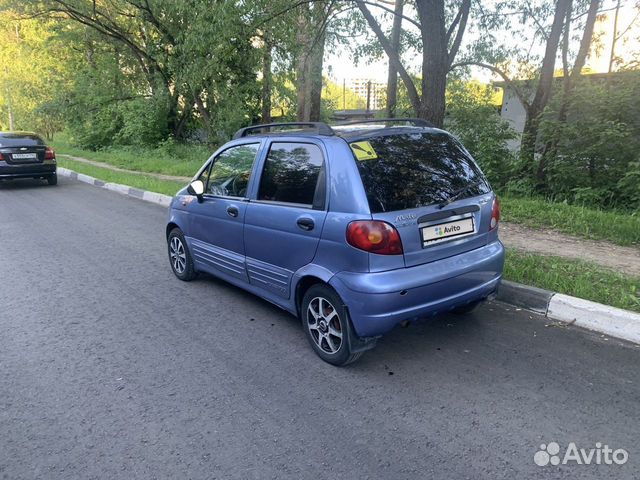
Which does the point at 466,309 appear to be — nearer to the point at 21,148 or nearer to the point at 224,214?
the point at 224,214

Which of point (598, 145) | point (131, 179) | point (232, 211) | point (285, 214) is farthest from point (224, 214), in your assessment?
point (131, 179)

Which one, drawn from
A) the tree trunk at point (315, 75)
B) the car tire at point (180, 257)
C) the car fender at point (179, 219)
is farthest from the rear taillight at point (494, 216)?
the tree trunk at point (315, 75)

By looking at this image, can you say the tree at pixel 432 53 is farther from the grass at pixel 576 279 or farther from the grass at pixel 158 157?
the grass at pixel 158 157

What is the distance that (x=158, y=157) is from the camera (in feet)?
63.5

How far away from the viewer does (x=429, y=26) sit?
805cm

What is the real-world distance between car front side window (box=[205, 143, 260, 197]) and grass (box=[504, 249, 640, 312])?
2.76 m

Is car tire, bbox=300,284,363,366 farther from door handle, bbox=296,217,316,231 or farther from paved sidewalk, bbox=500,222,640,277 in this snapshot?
paved sidewalk, bbox=500,222,640,277

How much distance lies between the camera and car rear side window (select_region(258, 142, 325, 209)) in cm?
366

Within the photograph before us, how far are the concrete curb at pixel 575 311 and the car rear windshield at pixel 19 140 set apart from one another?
13.3 metres

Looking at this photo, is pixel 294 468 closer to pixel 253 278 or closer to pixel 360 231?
pixel 360 231

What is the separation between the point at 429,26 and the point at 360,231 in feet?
19.9

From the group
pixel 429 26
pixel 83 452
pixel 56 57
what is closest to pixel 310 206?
pixel 83 452

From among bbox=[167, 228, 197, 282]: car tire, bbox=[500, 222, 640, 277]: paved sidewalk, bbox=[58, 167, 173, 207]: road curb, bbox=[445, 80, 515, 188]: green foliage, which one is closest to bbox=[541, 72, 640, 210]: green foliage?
bbox=[445, 80, 515, 188]: green foliage

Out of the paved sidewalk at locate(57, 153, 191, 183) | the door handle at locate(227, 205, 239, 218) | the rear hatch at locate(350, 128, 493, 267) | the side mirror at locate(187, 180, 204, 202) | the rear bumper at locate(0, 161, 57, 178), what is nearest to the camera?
the rear hatch at locate(350, 128, 493, 267)
